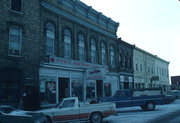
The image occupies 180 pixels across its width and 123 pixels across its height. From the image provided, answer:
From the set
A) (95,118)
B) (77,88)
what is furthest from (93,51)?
(95,118)

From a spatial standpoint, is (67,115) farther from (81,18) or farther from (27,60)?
(81,18)

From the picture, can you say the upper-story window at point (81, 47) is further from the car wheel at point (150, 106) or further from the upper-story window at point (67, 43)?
the car wheel at point (150, 106)

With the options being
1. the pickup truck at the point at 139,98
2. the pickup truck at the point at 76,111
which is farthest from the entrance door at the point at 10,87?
the pickup truck at the point at 139,98

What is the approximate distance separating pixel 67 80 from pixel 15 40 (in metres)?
7.18

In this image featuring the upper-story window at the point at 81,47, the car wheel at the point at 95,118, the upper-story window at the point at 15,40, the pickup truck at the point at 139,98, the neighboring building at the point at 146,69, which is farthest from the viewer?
the neighboring building at the point at 146,69

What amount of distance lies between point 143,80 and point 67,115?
32305 mm

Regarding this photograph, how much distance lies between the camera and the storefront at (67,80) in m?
20.1

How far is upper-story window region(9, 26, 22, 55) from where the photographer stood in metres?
17.4

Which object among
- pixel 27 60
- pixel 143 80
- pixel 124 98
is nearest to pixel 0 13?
pixel 27 60

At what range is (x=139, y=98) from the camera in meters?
21.6

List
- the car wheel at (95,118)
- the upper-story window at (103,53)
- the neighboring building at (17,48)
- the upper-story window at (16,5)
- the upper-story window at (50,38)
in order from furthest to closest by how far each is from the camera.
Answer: the upper-story window at (103,53)
the upper-story window at (50,38)
the upper-story window at (16,5)
the neighboring building at (17,48)
the car wheel at (95,118)

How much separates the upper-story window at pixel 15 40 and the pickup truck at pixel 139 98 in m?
8.41

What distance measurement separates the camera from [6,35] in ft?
55.7

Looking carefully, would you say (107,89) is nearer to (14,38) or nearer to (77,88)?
(77,88)
